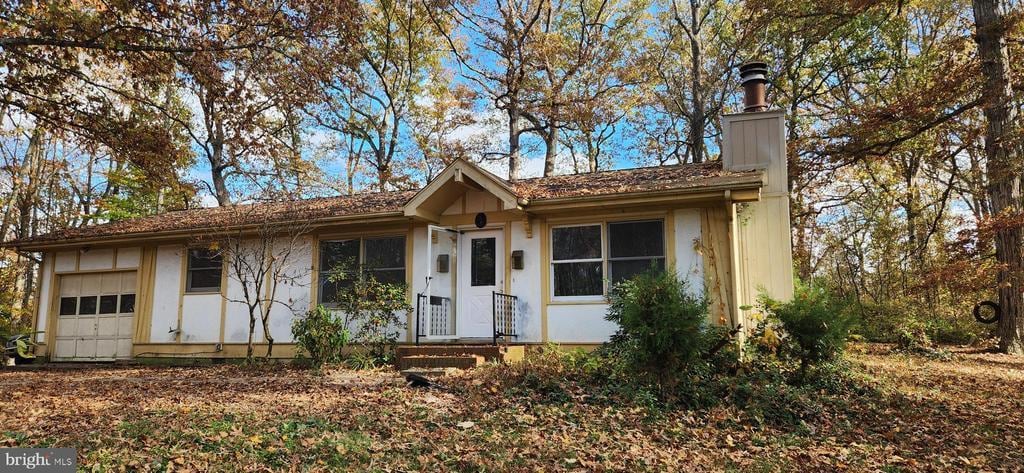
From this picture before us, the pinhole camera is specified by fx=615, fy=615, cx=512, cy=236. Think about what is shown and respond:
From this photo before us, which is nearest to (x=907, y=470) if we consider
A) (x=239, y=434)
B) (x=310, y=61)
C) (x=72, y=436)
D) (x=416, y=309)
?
(x=239, y=434)

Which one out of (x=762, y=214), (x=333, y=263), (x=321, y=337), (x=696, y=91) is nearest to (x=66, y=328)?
(x=333, y=263)

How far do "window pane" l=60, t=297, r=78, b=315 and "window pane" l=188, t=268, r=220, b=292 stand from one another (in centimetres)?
320

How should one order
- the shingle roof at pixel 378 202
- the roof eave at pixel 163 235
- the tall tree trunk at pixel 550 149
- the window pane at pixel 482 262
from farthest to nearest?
the tall tree trunk at pixel 550 149 < the roof eave at pixel 163 235 < the window pane at pixel 482 262 < the shingle roof at pixel 378 202

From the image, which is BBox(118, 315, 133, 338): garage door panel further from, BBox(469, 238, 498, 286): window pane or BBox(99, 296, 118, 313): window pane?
BBox(469, 238, 498, 286): window pane

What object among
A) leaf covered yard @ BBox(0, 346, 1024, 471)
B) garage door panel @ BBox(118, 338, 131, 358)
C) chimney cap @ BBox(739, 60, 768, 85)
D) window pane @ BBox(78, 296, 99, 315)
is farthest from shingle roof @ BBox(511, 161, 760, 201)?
window pane @ BBox(78, 296, 99, 315)

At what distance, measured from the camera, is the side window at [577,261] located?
9.90m

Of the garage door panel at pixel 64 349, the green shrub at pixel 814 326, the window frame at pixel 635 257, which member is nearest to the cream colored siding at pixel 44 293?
the garage door panel at pixel 64 349

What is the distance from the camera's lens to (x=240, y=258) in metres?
11.0

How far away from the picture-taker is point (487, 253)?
34.9 feet

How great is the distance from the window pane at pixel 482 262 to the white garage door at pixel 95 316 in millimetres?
7498

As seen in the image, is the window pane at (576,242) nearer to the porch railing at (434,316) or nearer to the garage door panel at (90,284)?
the porch railing at (434,316)

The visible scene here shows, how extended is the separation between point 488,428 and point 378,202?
7.76 m

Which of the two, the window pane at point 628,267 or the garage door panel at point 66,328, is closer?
the window pane at point 628,267

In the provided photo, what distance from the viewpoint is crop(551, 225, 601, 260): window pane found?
32.7ft
